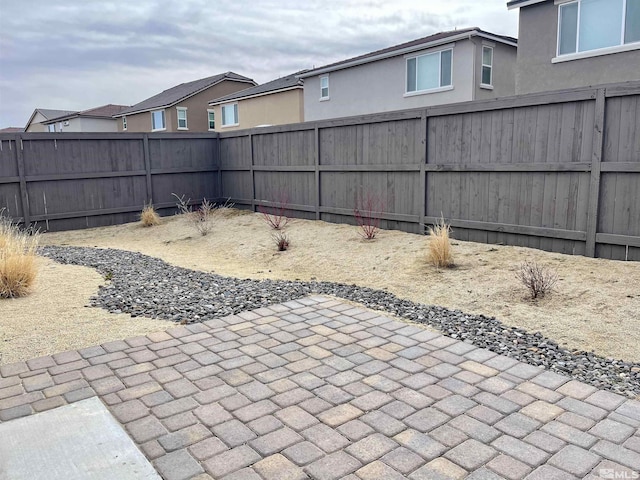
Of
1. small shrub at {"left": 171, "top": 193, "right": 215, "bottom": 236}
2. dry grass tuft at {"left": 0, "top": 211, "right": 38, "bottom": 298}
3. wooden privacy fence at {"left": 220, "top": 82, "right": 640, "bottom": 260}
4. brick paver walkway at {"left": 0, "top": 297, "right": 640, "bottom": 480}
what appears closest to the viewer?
brick paver walkway at {"left": 0, "top": 297, "right": 640, "bottom": 480}

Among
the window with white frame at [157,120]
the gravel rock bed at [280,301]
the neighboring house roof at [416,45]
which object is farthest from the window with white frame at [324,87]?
the gravel rock bed at [280,301]

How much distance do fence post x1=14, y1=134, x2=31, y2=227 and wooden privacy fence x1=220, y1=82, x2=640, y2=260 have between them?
18.5ft

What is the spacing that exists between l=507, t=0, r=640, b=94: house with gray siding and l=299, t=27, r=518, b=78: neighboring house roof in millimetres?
1916

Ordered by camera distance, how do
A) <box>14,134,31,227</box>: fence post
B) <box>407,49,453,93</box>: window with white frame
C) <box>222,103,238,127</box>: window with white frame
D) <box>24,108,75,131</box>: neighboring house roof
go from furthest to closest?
<box>24,108,75,131</box>: neighboring house roof → <box>222,103,238,127</box>: window with white frame → <box>407,49,453,93</box>: window with white frame → <box>14,134,31,227</box>: fence post

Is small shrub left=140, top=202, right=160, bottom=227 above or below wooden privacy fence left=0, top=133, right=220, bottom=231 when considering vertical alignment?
below

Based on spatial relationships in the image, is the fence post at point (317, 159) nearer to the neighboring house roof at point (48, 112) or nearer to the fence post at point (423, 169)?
the fence post at point (423, 169)

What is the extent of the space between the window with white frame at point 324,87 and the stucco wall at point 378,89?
19 centimetres

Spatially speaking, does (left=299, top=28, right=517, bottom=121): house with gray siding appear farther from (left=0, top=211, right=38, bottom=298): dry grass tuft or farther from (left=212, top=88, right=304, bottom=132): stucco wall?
(left=0, top=211, right=38, bottom=298): dry grass tuft

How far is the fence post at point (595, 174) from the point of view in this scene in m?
5.58

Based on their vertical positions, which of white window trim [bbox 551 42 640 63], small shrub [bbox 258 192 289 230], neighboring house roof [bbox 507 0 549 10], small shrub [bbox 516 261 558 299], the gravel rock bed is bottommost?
the gravel rock bed

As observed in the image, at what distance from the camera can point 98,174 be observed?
10969 mm

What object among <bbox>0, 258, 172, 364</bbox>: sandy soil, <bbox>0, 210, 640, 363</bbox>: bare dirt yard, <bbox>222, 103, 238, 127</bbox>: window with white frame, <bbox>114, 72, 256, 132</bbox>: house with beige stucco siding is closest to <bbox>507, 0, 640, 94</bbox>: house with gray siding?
<bbox>0, 210, 640, 363</bbox>: bare dirt yard

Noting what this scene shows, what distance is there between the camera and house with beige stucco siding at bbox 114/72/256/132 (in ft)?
94.7

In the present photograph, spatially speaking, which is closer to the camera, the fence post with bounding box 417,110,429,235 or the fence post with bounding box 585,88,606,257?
the fence post with bounding box 585,88,606,257
